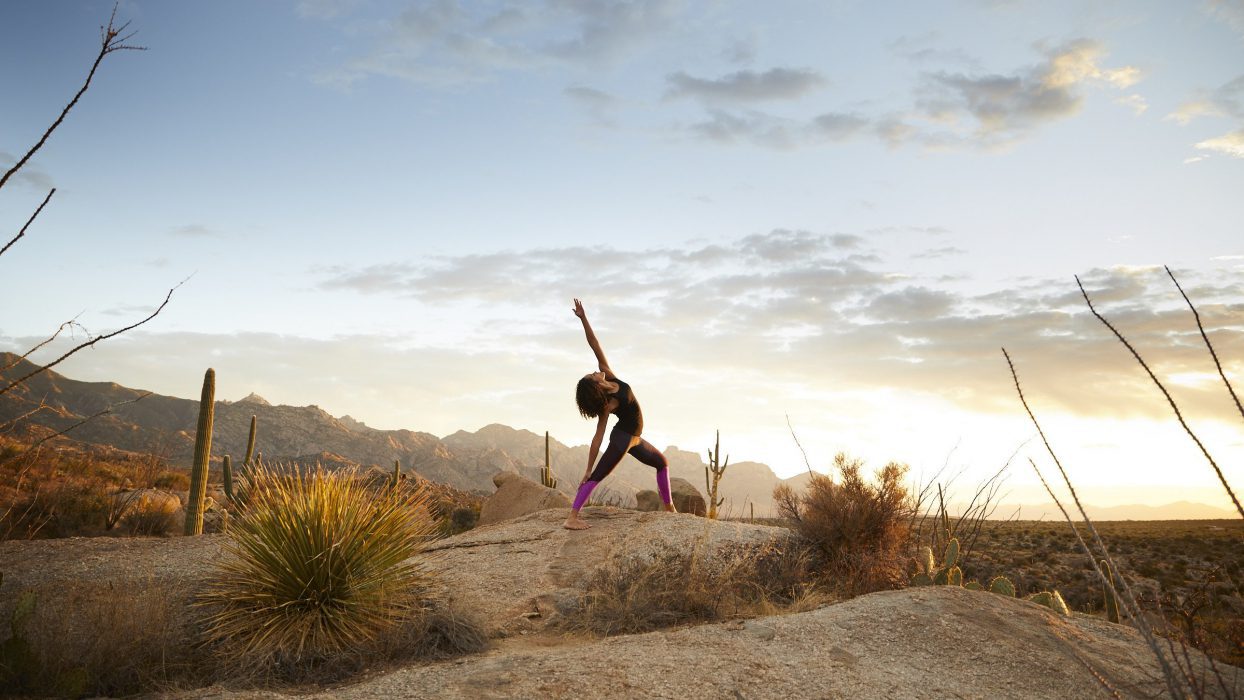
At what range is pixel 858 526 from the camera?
9.75 m

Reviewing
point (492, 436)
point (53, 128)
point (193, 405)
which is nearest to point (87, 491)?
point (53, 128)

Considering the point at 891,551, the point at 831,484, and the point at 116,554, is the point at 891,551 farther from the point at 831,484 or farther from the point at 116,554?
the point at 116,554

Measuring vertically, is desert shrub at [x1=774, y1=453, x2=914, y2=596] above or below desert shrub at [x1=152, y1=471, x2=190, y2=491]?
above

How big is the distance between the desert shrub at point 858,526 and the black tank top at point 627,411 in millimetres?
2582

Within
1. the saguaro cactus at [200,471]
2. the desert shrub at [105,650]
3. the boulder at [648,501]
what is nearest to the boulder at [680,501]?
the boulder at [648,501]

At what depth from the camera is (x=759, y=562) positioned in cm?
931

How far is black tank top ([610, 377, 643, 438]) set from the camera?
10.6 meters

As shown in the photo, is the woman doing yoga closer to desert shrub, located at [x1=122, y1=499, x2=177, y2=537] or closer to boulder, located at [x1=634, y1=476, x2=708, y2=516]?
boulder, located at [x1=634, y1=476, x2=708, y2=516]

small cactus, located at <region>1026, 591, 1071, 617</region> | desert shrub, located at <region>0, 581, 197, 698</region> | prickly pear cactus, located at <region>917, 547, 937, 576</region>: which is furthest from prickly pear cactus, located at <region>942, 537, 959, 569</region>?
desert shrub, located at <region>0, 581, 197, 698</region>

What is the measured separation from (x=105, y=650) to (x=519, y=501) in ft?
34.2

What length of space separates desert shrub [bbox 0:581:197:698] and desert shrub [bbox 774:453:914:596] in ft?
23.6

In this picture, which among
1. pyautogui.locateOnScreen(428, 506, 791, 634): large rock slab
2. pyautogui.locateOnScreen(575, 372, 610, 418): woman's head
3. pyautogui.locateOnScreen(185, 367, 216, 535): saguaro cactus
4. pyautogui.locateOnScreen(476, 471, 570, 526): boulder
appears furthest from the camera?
pyautogui.locateOnScreen(476, 471, 570, 526): boulder

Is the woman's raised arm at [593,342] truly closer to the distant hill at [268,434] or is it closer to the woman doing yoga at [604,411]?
the woman doing yoga at [604,411]

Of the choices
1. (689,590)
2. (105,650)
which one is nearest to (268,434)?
(105,650)
